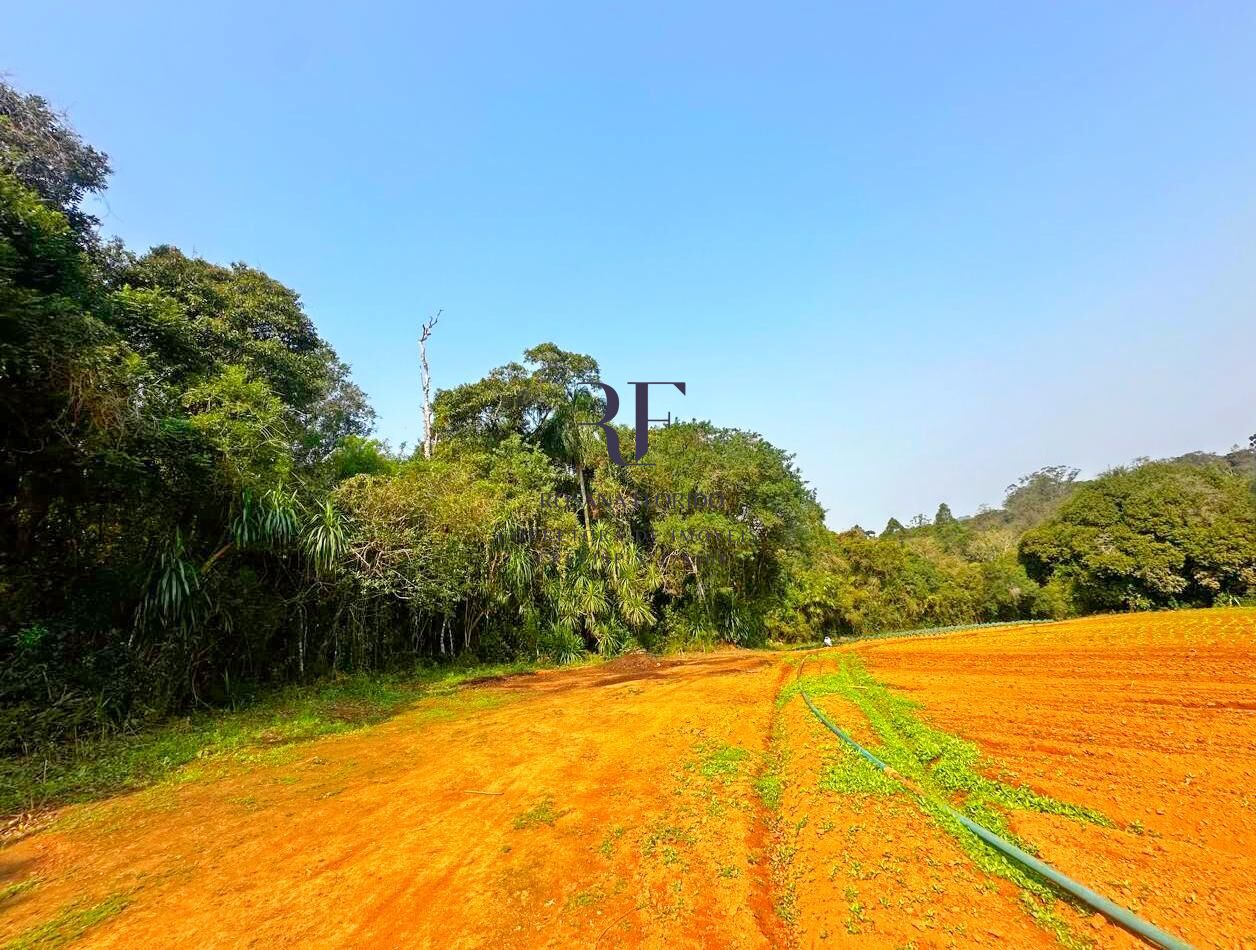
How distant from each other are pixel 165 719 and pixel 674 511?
1024 centimetres

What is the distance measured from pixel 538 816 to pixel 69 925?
90.3 inches

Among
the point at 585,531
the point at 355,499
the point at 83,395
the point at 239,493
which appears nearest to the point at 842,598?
the point at 585,531

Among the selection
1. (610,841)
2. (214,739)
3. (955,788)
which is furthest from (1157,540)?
(214,739)

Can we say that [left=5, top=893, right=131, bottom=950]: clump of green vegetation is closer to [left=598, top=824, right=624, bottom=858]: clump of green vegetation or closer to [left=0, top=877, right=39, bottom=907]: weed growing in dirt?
[left=0, top=877, right=39, bottom=907]: weed growing in dirt

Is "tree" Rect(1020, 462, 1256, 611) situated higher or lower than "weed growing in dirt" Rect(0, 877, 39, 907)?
higher

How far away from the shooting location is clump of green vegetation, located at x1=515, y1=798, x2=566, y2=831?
3191 millimetres

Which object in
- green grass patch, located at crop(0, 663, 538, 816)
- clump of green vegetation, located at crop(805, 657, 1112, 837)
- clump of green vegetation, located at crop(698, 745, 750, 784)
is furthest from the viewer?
green grass patch, located at crop(0, 663, 538, 816)

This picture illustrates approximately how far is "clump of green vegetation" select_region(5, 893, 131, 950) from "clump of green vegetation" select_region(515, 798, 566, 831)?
1995 mm

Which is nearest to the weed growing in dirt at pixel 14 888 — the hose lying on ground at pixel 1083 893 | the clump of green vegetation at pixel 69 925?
the clump of green vegetation at pixel 69 925

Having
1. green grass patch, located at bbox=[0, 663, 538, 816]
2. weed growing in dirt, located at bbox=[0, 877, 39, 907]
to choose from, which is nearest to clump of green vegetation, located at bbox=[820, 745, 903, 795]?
weed growing in dirt, located at bbox=[0, 877, 39, 907]

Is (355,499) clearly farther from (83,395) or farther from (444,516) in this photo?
(83,395)

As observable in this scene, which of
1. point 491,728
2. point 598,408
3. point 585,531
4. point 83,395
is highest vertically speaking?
point 598,408

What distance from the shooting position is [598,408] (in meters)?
13.9

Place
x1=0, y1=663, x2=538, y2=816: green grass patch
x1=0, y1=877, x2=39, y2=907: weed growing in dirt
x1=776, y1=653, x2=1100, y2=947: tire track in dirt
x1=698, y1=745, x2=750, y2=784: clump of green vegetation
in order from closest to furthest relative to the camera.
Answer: x1=776, y1=653, x2=1100, y2=947: tire track in dirt → x1=0, y1=877, x2=39, y2=907: weed growing in dirt → x1=698, y1=745, x2=750, y2=784: clump of green vegetation → x1=0, y1=663, x2=538, y2=816: green grass patch
